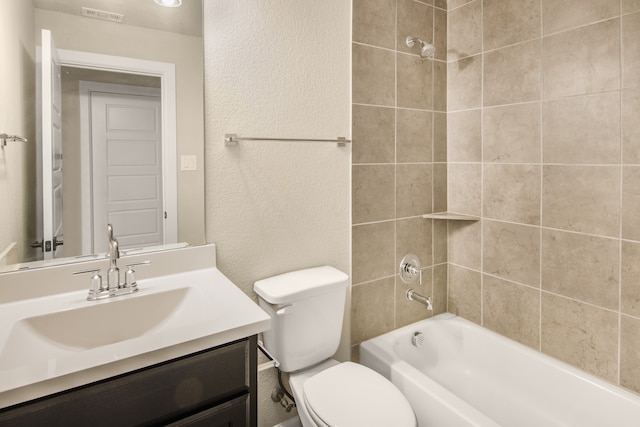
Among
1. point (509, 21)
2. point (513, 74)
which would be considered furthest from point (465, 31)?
point (513, 74)

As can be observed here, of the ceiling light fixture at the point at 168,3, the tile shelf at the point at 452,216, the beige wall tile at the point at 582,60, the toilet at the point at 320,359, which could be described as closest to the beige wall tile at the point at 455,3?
the beige wall tile at the point at 582,60

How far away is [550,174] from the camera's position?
175 cm

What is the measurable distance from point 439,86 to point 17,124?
1.94 metres

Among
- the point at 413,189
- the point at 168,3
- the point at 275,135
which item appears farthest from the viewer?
the point at 413,189

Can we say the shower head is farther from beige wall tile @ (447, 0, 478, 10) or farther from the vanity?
the vanity

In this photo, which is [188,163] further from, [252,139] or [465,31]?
[465,31]

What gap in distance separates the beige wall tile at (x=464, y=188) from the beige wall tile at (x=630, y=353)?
31.8 inches

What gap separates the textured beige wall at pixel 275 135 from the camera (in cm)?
148

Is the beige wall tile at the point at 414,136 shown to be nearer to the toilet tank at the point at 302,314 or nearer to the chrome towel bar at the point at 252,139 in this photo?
the chrome towel bar at the point at 252,139

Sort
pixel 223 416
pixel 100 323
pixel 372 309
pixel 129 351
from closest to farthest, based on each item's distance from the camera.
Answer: pixel 129 351
pixel 223 416
pixel 100 323
pixel 372 309

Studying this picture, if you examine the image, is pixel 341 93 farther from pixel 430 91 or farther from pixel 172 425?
pixel 172 425

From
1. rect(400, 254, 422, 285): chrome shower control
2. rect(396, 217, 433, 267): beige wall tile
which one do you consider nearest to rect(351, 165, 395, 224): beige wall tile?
rect(396, 217, 433, 267): beige wall tile

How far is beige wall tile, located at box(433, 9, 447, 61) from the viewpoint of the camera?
2109 mm

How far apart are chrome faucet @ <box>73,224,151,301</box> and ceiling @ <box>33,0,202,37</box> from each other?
2.40 ft
